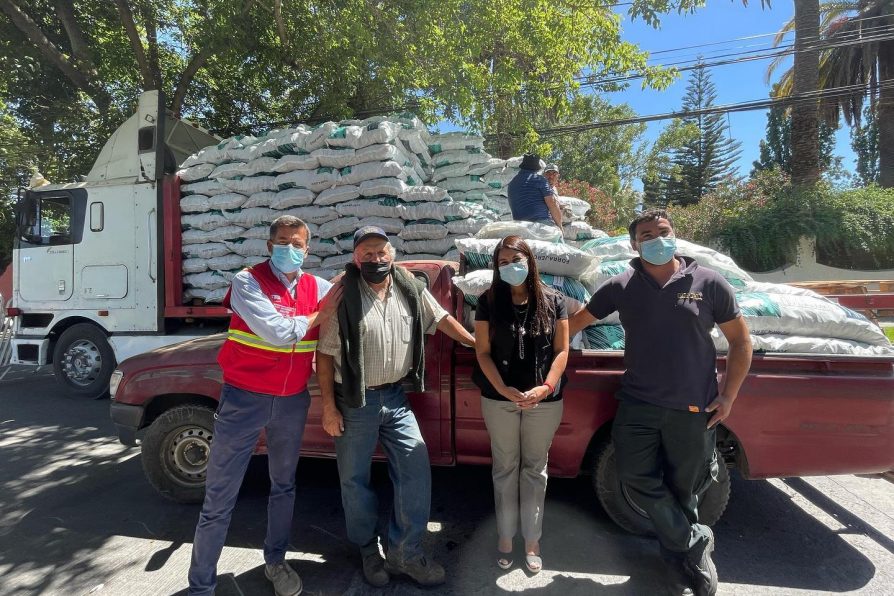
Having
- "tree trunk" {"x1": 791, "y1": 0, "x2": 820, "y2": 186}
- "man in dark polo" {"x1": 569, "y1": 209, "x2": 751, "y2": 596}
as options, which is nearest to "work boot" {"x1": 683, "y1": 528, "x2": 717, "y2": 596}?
"man in dark polo" {"x1": 569, "y1": 209, "x2": 751, "y2": 596}

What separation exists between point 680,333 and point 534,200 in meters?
2.44

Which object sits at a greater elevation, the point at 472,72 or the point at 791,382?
the point at 472,72

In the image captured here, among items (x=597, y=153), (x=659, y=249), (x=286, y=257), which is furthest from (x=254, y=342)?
(x=597, y=153)

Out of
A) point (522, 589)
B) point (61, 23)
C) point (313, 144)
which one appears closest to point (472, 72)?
point (313, 144)

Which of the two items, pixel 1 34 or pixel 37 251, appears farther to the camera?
pixel 1 34

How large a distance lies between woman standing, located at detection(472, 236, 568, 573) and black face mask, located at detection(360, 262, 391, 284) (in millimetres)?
562

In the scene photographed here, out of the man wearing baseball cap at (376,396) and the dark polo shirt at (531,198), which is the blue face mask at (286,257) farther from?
the dark polo shirt at (531,198)

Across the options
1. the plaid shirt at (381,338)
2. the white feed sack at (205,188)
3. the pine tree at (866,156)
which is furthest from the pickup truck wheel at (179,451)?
the pine tree at (866,156)

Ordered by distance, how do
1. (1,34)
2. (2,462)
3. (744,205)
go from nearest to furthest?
(2,462), (1,34), (744,205)

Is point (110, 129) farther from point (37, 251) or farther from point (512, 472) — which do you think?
point (512, 472)

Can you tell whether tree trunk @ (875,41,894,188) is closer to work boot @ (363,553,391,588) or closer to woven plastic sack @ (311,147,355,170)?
woven plastic sack @ (311,147,355,170)

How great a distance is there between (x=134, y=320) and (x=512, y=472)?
223 inches

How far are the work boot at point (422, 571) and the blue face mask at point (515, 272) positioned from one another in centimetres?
156

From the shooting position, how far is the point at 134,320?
6.27 m
